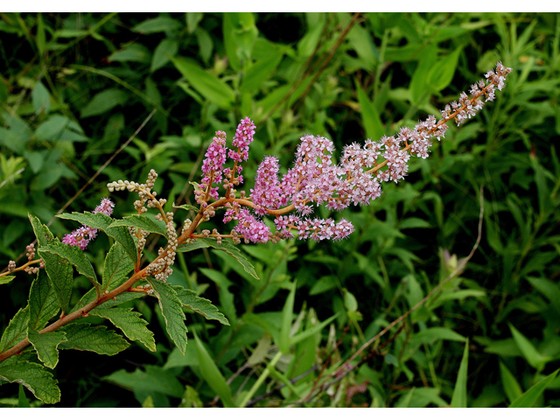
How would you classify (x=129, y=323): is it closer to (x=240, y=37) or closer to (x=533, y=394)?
(x=533, y=394)

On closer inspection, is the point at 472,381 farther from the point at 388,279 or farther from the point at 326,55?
the point at 326,55

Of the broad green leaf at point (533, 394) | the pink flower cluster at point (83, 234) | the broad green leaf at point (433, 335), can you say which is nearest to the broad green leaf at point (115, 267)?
the pink flower cluster at point (83, 234)

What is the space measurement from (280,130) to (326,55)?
0.27 m

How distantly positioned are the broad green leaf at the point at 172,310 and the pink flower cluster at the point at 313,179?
0.24 ft

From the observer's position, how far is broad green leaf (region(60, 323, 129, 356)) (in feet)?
2.06

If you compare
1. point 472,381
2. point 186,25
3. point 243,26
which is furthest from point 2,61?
point 472,381

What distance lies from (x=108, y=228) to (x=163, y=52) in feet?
4.09

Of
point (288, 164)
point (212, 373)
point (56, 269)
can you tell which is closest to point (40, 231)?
point (56, 269)

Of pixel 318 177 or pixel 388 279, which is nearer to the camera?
pixel 318 177

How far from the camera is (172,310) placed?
0.55 m

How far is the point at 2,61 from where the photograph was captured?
187 cm

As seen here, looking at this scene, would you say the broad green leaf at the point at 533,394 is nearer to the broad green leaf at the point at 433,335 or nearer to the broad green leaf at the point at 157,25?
the broad green leaf at the point at 433,335

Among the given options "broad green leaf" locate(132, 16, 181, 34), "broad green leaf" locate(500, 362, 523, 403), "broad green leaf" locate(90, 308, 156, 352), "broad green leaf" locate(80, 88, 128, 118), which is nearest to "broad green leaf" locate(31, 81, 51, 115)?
"broad green leaf" locate(80, 88, 128, 118)

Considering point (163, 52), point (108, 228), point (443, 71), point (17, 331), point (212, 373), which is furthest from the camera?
point (163, 52)
